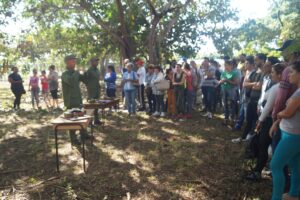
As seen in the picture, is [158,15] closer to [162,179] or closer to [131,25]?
[131,25]

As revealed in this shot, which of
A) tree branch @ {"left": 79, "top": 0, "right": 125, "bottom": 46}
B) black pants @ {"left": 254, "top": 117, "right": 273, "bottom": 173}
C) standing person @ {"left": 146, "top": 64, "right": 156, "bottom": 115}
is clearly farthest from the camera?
tree branch @ {"left": 79, "top": 0, "right": 125, "bottom": 46}

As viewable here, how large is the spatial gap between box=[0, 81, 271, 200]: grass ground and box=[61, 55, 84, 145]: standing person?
1.09 meters

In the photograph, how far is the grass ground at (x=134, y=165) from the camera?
498cm

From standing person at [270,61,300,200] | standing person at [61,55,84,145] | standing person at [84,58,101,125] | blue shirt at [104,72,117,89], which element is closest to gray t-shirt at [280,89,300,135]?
standing person at [270,61,300,200]

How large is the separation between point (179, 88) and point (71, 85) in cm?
391

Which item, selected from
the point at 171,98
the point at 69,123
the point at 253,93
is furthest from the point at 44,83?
the point at 253,93

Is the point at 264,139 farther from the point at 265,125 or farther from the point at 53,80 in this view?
the point at 53,80

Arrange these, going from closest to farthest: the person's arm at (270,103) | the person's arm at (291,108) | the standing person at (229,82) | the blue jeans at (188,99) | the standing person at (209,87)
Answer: the person's arm at (291,108) → the person's arm at (270,103) → the standing person at (229,82) → the blue jeans at (188,99) → the standing person at (209,87)

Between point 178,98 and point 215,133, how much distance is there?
7.43 ft

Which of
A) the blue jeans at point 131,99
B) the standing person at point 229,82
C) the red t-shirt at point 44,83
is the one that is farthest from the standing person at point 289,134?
the red t-shirt at point 44,83

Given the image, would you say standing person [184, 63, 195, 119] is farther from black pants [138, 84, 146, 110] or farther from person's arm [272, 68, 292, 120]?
person's arm [272, 68, 292, 120]

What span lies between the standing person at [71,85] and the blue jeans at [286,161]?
4922mm

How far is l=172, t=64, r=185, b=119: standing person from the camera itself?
977 centimetres

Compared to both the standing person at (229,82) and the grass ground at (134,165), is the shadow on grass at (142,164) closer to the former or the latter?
the grass ground at (134,165)
